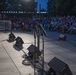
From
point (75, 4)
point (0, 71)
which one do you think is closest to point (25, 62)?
point (0, 71)

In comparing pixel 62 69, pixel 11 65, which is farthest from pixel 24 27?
pixel 62 69

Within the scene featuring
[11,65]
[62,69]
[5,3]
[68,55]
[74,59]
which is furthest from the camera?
[5,3]

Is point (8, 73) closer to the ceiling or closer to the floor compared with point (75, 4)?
closer to the floor

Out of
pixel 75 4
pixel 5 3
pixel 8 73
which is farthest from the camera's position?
pixel 5 3

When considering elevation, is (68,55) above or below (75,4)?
below

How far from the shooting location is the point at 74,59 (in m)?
10.3

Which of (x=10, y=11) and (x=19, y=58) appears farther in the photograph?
(x=10, y=11)

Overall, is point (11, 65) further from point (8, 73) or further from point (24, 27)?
point (24, 27)

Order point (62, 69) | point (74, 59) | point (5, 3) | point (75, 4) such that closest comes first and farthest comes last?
point (62, 69) → point (74, 59) → point (75, 4) → point (5, 3)

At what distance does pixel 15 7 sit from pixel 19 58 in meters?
41.7

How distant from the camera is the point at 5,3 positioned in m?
50.0

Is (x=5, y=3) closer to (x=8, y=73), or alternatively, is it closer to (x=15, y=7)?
(x=15, y=7)

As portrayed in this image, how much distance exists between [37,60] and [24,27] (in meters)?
19.5

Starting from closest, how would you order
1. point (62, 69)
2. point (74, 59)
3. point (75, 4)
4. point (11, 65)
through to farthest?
1. point (62, 69)
2. point (11, 65)
3. point (74, 59)
4. point (75, 4)
